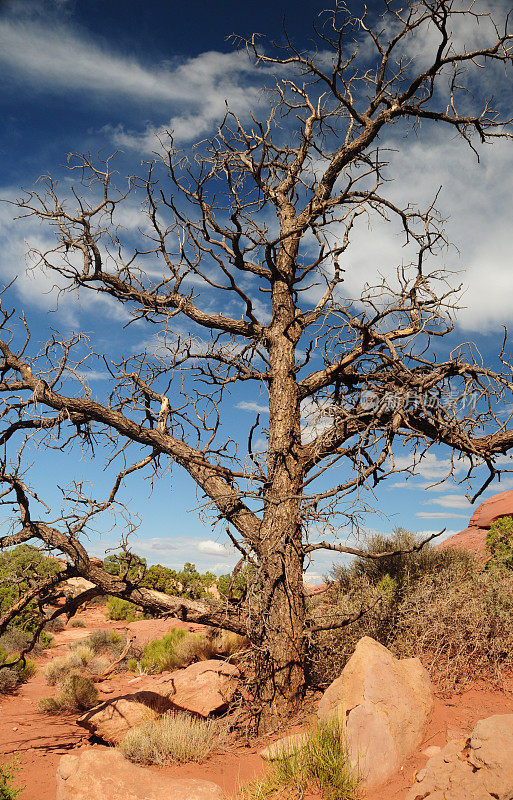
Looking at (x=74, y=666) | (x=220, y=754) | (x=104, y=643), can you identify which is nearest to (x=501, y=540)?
(x=220, y=754)

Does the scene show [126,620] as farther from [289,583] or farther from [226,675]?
[289,583]

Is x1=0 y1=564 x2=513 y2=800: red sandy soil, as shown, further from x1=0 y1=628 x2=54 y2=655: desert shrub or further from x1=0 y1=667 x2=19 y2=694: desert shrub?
x1=0 y1=628 x2=54 y2=655: desert shrub

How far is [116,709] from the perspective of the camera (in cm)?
853

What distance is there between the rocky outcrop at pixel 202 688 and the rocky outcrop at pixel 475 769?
404 centimetres

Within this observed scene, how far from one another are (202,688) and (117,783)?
11.4 ft

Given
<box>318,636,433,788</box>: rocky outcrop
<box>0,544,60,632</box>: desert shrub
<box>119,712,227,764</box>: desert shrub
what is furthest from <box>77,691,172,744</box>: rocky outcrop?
<box>0,544,60,632</box>: desert shrub

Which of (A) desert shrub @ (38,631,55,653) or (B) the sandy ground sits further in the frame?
(A) desert shrub @ (38,631,55,653)

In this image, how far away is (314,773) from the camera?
515 centimetres

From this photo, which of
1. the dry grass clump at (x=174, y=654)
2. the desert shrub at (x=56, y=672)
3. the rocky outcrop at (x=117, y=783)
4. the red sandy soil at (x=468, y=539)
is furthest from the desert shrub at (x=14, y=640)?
the red sandy soil at (x=468, y=539)

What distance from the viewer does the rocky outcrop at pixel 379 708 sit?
5.25 meters

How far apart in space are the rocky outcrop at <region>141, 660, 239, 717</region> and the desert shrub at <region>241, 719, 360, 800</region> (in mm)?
2872

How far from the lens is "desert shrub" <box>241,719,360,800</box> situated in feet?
16.3

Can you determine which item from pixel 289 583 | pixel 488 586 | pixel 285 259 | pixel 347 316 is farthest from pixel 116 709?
pixel 285 259

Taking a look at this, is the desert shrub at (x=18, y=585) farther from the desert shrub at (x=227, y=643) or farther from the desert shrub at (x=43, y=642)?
the desert shrub at (x=227, y=643)
